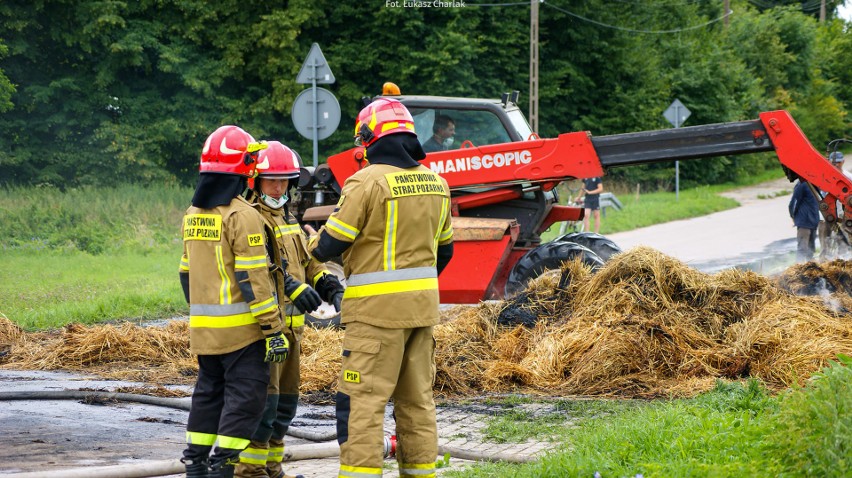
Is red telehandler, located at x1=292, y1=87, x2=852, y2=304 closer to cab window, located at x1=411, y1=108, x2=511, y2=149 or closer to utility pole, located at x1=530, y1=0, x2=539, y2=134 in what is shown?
cab window, located at x1=411, y1=108, x2=511, y2=149

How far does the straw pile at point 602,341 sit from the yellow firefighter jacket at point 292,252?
7.60ft

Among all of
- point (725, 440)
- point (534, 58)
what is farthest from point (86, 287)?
point (534, 58)

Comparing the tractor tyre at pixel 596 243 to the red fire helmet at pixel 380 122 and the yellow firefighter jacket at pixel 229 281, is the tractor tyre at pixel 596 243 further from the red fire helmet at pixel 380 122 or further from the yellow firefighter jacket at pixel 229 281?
the yellow firefighter jacket at pixel 229 281

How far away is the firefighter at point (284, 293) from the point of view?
18.9ft

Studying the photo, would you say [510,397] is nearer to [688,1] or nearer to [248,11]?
[248,11]

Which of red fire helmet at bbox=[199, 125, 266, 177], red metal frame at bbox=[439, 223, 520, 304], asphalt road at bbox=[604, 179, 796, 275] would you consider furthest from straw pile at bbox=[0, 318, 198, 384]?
asphalt road at bbox=[604, 179, 796, 275]

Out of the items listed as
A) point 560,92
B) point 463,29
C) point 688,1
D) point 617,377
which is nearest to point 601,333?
point 617,377

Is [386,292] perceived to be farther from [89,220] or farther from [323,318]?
[89,220]

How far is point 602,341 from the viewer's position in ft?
28.3

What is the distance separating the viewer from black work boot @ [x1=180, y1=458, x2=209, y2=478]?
5.38 metres

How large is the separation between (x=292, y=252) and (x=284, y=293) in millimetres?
356

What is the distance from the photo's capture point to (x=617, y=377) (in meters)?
8.36

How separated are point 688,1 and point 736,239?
27197 mm

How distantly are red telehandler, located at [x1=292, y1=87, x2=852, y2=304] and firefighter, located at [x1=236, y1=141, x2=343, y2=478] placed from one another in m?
4.53
